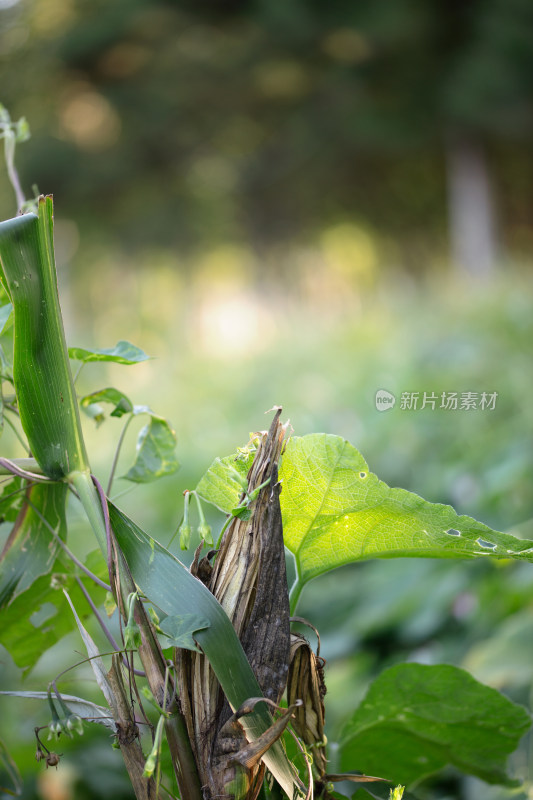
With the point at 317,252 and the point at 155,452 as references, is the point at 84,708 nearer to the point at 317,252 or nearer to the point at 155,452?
the point at 155,452

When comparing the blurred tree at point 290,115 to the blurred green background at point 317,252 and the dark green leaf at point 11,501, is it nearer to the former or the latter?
the blurred green background at point 317,252

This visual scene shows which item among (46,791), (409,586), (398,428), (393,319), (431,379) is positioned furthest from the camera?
(393,319)

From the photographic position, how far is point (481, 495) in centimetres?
121

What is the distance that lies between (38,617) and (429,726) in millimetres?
205

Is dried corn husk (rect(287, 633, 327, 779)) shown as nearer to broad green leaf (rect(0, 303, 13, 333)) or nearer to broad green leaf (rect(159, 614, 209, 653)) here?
broad green leaf (rect(159, 614, 209, 653))

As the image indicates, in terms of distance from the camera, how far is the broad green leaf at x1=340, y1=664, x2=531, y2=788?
0.34 m

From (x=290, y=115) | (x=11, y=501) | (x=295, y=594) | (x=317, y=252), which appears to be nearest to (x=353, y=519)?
(x=295, y=594)

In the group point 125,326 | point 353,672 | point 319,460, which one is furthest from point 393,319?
point 125,326

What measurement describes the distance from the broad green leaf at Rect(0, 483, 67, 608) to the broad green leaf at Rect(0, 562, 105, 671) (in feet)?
0.04

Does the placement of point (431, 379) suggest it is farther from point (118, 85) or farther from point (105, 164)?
point (105, 164)

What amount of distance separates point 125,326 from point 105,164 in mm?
2097

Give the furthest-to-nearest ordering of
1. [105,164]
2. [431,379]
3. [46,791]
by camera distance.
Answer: [105,164] → [431,379] → [46,791]

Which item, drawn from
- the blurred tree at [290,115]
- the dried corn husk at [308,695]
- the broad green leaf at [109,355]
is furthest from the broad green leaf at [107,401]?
the blurred tree at [290,115]

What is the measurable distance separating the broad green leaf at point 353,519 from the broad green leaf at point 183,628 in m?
0.06
